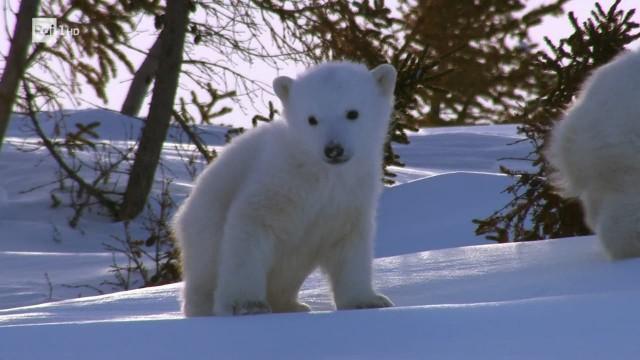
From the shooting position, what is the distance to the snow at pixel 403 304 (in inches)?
117

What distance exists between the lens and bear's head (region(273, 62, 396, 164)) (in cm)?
430

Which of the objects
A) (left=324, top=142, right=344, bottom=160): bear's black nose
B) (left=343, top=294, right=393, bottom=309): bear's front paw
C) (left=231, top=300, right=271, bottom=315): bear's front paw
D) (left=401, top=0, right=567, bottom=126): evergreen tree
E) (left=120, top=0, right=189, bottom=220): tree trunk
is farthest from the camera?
(left=401, top=0, right=567, bottom=126): evergreen tree

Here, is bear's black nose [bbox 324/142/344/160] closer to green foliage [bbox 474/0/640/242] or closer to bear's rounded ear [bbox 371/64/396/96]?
bear's rounded ear [bbox 371/64/396/96]

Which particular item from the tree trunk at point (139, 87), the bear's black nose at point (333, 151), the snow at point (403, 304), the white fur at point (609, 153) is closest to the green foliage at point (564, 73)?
the snow at point (403, 304)

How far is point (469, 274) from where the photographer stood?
4.94m

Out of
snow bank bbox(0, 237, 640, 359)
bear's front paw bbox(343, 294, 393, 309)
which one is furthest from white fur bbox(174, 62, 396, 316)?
snow bank bbox(0, 237, 640, 359)

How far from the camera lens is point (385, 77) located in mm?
4801

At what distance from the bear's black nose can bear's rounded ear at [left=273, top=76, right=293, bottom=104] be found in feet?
2.08

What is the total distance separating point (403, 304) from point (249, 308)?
0.71m

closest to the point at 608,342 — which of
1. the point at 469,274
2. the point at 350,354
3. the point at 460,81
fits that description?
the point at 350,354

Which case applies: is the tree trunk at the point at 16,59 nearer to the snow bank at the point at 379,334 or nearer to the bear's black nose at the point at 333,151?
the bear's black nose at the point at 333,151

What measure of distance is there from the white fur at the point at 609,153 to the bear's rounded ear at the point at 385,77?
98 centimetres

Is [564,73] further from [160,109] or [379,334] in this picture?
[379,334]

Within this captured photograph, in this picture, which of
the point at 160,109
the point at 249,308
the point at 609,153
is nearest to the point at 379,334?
the point at 249,308
